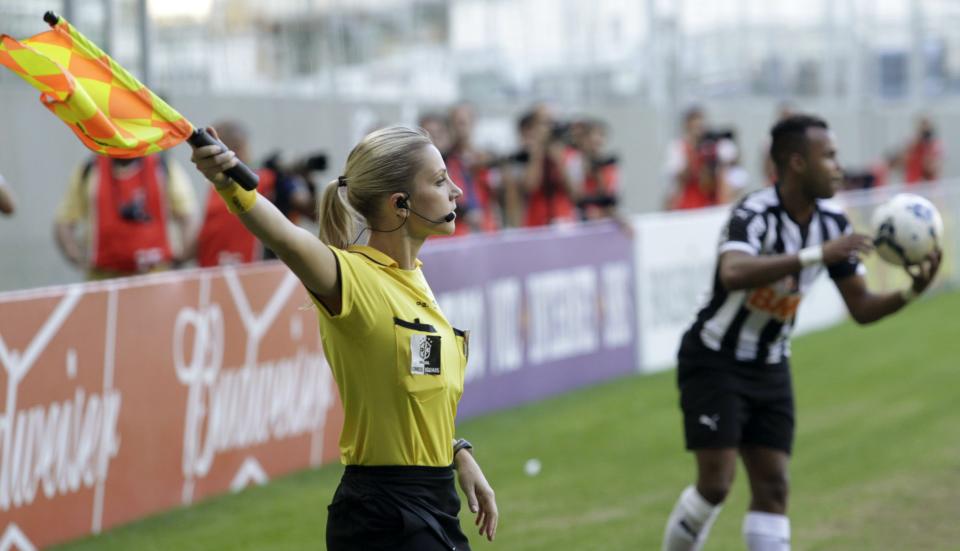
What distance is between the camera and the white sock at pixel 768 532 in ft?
20.1

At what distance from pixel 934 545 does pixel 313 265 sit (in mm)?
5072

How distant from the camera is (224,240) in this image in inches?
433

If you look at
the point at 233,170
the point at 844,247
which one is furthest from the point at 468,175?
the point at 233,170

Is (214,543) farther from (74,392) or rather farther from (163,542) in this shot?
(74,392)

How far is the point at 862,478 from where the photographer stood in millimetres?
9523

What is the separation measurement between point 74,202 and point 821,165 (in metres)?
5.91

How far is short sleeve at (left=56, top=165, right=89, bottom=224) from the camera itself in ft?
34.0

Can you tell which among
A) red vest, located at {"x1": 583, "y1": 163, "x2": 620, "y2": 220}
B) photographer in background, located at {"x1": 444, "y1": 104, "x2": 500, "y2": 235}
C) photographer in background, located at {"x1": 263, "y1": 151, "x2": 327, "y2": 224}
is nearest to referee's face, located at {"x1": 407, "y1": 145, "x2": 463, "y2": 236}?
photographer in background, located at {"x1": 263, "y1": 151, "x2": 327, "y2": 224}

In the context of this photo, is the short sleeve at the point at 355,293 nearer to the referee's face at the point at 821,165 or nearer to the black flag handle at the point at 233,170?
the black flag handle at the point at 233,170

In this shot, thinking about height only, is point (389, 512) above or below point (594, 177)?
above

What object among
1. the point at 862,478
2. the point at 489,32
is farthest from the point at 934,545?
the point at 489,32

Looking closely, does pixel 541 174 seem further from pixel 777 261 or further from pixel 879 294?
pixel 777 261

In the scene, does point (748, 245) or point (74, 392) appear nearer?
point (748, 245)

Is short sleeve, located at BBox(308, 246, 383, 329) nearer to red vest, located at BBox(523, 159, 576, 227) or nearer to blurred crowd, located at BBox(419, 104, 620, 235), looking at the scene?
blurred crowd, located at BBox(419, 104, 620, 235)
